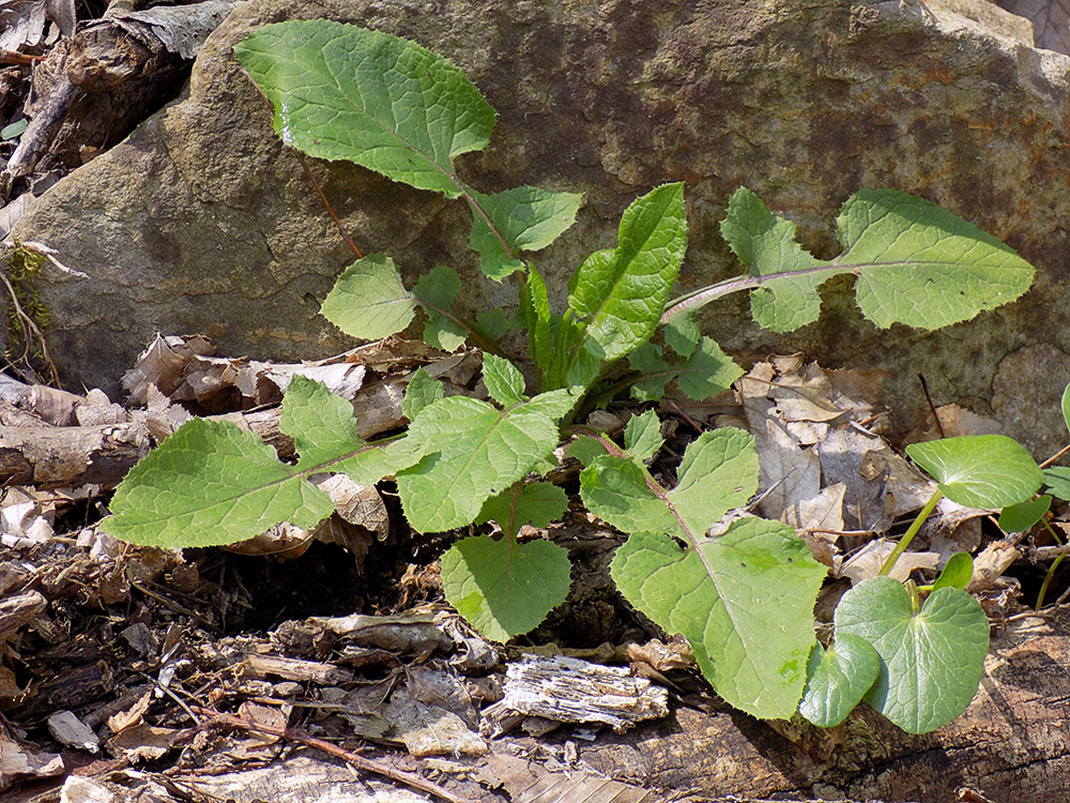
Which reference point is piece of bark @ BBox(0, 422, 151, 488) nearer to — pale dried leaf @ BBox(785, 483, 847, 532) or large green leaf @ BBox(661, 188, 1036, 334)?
large green leaf @ BBox(661, 188, 1036, 334)

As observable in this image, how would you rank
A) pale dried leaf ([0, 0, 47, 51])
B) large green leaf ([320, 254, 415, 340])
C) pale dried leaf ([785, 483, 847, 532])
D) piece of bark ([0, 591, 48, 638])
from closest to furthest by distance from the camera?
piece of bark ([0, 591, 48, 638]) → pale dried leaf ([785, 483, 847, 532]) → large green leaf ([320, 254, 415, 340]) → pale dried leaf ([0, 0, 47, 51])

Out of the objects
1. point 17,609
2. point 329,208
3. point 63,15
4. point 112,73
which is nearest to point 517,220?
point 329,208

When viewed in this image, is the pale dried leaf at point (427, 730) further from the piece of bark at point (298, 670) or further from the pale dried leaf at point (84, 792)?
the pale dried leaf at point (84, 792)

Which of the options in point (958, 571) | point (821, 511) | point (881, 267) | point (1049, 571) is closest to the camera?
point (958, 571)

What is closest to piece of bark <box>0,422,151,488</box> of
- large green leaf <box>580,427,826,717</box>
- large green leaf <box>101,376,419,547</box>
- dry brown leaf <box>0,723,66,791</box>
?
large green leaf <box>101,376,419,547</box>

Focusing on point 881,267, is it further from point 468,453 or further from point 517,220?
point 468,453

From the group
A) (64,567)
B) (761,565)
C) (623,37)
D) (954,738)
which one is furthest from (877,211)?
(64,567)

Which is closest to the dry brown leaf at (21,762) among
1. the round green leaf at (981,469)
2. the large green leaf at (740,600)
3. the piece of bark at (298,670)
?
the piece of bark at (298,670)
